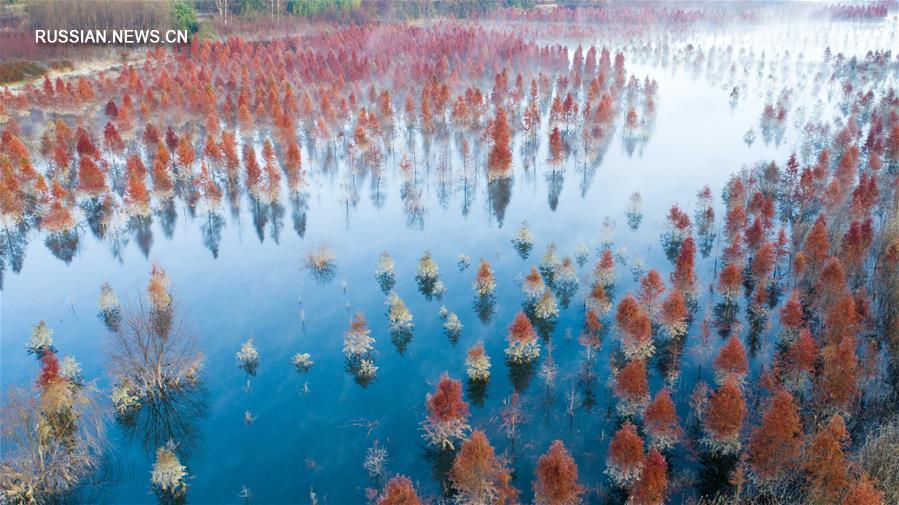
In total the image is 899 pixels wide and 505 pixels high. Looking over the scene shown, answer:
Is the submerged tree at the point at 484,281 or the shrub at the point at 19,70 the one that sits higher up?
the shrub at the point at 19,70

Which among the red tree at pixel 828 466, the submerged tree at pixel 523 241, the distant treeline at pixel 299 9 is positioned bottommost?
the red tree at pixel 828 466

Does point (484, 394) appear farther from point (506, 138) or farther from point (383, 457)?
point (506, 138)

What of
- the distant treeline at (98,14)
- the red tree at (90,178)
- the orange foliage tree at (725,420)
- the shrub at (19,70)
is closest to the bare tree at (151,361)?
the red tree at (90,178)

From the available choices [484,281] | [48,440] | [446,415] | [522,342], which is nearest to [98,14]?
[484,281]

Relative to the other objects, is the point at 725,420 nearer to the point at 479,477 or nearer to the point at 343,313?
the point at 479,477

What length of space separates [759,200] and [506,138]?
32677 mm

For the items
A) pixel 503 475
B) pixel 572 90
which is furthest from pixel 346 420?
pixel 572 90

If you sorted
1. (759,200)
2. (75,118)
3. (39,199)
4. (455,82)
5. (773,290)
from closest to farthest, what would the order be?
(773,290) < (759,200) < (39,199) < (75,118) < (455,82)

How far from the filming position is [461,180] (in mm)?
82188

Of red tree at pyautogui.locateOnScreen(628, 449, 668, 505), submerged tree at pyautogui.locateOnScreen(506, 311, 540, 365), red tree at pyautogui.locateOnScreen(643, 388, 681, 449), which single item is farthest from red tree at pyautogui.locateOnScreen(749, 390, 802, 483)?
submerged tree at pyautogui.locateOnScreen(506, 311, 540, 365)

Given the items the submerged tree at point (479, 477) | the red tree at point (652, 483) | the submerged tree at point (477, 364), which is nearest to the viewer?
the red tree at point (652, 483)

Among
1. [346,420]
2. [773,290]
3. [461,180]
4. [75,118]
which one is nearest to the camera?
[346,420]

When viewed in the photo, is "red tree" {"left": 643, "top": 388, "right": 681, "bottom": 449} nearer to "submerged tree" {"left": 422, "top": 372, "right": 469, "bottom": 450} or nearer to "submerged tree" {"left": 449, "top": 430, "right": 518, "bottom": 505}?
"submerged tree" {"left": 449, "top": 430, "right": 518, "bottom": 505}

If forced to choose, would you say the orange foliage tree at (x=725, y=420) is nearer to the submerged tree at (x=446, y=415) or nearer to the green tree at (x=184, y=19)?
the submerged tree at (x=446, y=415)
